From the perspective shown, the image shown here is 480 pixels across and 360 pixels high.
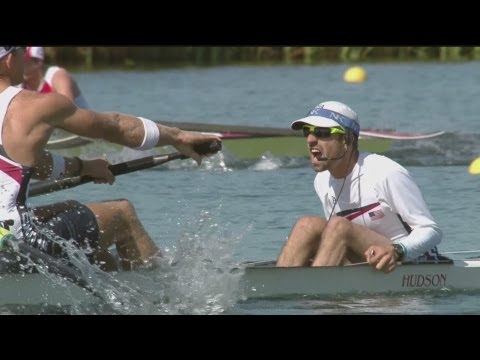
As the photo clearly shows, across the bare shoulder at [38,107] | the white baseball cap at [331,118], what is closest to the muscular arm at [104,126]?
the bare shoulder at [38,107]

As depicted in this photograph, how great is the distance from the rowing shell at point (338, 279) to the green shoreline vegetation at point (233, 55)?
19.5 metres

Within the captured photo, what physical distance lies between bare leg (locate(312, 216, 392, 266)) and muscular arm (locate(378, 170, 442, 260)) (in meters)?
0.17

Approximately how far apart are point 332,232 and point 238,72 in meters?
18.8

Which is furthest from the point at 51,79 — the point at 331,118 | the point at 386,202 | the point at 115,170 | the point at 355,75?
the point at 355,75

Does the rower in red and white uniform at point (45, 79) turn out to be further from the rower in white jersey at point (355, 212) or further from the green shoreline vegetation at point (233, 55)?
the green shoreline vegetation at point (233, 55)

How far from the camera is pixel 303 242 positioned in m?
8.45

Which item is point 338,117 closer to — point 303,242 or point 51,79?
point 303,242

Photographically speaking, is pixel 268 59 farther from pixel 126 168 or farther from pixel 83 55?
pixel 126 168

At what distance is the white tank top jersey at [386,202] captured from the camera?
830 centimetres

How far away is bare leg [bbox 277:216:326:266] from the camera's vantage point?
27.5ft

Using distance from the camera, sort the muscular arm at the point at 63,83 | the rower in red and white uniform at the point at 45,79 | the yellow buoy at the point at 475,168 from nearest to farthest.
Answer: the rower in red and white uniform at the point at 45,79, the muscular arm at the point at 63,83, the yellow buoy at the point at 475,168

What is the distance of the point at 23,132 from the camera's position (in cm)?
773

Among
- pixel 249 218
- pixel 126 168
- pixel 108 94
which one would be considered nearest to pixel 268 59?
pixel 108 94

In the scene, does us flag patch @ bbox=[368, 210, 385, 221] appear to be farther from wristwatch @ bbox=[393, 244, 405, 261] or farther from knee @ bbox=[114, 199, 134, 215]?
knee @ bbox=[114, 199, 134, 215]
